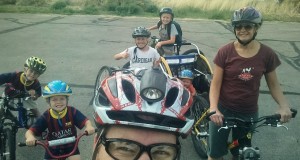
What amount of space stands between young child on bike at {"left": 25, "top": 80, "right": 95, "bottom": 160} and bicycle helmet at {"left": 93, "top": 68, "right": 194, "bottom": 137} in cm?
165

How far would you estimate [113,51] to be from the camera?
438 inches

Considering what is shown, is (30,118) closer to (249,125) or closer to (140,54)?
(140,54)

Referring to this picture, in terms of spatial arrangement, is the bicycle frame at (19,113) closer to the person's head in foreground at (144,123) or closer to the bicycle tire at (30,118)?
the bicycle tire at (30,118)

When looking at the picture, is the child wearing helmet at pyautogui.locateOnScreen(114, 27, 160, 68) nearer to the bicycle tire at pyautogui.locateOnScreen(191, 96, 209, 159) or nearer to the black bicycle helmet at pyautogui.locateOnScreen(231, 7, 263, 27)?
the bicycle tire at pyautogui.locateOnScreen(191, 96, 209, 159)

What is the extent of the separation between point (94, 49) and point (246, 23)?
8.88 meters

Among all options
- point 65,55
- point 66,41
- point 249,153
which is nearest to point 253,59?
point 249,153

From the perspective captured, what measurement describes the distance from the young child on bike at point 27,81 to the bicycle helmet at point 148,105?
2.67 m

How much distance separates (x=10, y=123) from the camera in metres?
4.19

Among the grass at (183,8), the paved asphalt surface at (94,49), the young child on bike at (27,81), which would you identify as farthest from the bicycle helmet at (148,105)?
the grass at (183,8)

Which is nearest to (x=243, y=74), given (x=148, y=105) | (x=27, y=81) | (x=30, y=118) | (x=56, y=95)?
(x=148, y=105)

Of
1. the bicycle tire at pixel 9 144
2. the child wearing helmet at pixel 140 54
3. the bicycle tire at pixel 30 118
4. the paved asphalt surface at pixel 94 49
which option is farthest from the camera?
the child wearing helmet at pixel 140 54

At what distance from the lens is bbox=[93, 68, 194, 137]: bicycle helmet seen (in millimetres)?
1847

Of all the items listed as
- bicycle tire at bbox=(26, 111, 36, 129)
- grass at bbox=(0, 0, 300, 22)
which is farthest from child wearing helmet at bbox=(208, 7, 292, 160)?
grass at bbox=(0, 0, 300, 22)

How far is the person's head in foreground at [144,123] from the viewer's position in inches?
72.5
